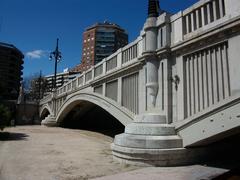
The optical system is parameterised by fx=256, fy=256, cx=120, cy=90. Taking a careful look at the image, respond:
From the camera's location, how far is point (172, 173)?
20.4 ft

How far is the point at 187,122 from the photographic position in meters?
7.29

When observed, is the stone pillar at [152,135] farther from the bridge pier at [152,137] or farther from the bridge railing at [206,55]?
the bridge railing at [206,55]

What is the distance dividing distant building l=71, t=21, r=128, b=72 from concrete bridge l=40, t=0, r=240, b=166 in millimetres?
70723

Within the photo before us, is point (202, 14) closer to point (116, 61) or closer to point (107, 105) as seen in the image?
point (116, 61)

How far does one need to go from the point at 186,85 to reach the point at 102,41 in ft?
247

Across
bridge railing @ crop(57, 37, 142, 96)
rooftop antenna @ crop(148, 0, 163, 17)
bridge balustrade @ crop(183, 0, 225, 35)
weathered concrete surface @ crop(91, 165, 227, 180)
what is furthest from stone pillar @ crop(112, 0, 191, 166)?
bridge railing @ crop(57, 37, 142, 96)

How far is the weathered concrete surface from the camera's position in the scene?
574 cm

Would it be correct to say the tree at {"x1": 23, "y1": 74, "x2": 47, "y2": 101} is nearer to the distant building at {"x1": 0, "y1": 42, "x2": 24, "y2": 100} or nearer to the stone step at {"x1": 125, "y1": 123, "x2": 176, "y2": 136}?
the distant building at {"x1": 0, "y1": 42, "x2": 24, "y2": 100}

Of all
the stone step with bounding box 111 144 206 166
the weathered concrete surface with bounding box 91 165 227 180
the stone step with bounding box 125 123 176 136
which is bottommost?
the weathered concrete surface with bounding box 91 165 227 180

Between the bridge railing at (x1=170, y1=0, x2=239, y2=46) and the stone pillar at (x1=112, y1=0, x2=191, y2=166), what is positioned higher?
the bridge railing at (x1=170, y1=0, x2=239, y2=46)

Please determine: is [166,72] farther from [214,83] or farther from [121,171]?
[121,171]


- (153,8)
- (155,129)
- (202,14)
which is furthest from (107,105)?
(202,14)

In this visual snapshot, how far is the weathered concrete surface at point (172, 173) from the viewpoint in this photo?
5744 mm

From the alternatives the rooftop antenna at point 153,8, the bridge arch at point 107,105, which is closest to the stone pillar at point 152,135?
the rooftop antenna at point 153,8
